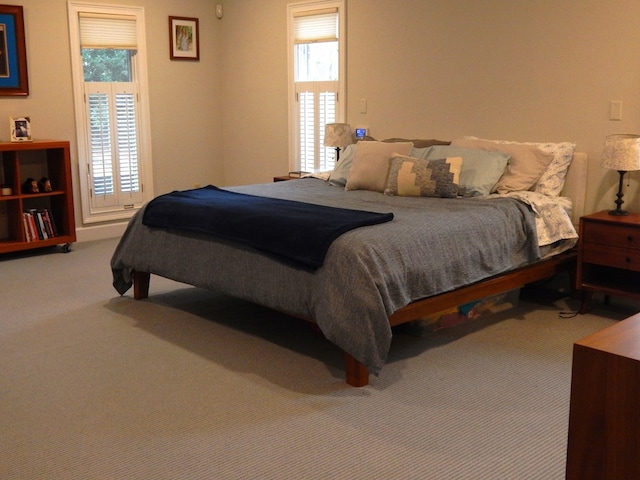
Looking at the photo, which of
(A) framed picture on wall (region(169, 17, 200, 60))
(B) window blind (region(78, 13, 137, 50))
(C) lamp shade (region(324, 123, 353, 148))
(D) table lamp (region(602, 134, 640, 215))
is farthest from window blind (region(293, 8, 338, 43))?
(D) table lamp (region(602, 134, 640, 215))

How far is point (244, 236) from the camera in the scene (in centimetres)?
370

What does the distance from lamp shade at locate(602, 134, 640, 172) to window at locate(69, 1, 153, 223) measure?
13.8ft

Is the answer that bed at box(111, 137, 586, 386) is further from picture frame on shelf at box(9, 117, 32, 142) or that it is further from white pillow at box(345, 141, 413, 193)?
picture frame on shelf at box(9, 117, 32, 142)

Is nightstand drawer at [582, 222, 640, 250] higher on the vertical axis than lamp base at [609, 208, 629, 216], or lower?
lower

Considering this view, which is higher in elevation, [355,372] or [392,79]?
[392,79]

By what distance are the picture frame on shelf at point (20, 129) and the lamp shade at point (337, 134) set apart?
2.38 metres

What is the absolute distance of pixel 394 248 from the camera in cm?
335

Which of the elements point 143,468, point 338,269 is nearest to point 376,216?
point 338,269

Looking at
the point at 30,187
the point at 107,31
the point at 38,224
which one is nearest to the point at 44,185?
the point at 30,187

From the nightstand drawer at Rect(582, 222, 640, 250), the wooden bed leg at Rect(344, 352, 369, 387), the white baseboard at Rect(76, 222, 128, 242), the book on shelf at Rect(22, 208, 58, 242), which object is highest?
the nightstand drawer at Rect(582, 222, 640, 250)

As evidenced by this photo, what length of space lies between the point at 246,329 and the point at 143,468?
152 cm

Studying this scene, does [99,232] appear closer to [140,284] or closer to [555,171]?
[140,284]

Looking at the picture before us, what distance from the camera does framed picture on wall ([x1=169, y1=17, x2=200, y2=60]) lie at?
679 cm

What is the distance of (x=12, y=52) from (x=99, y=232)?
1.68m
